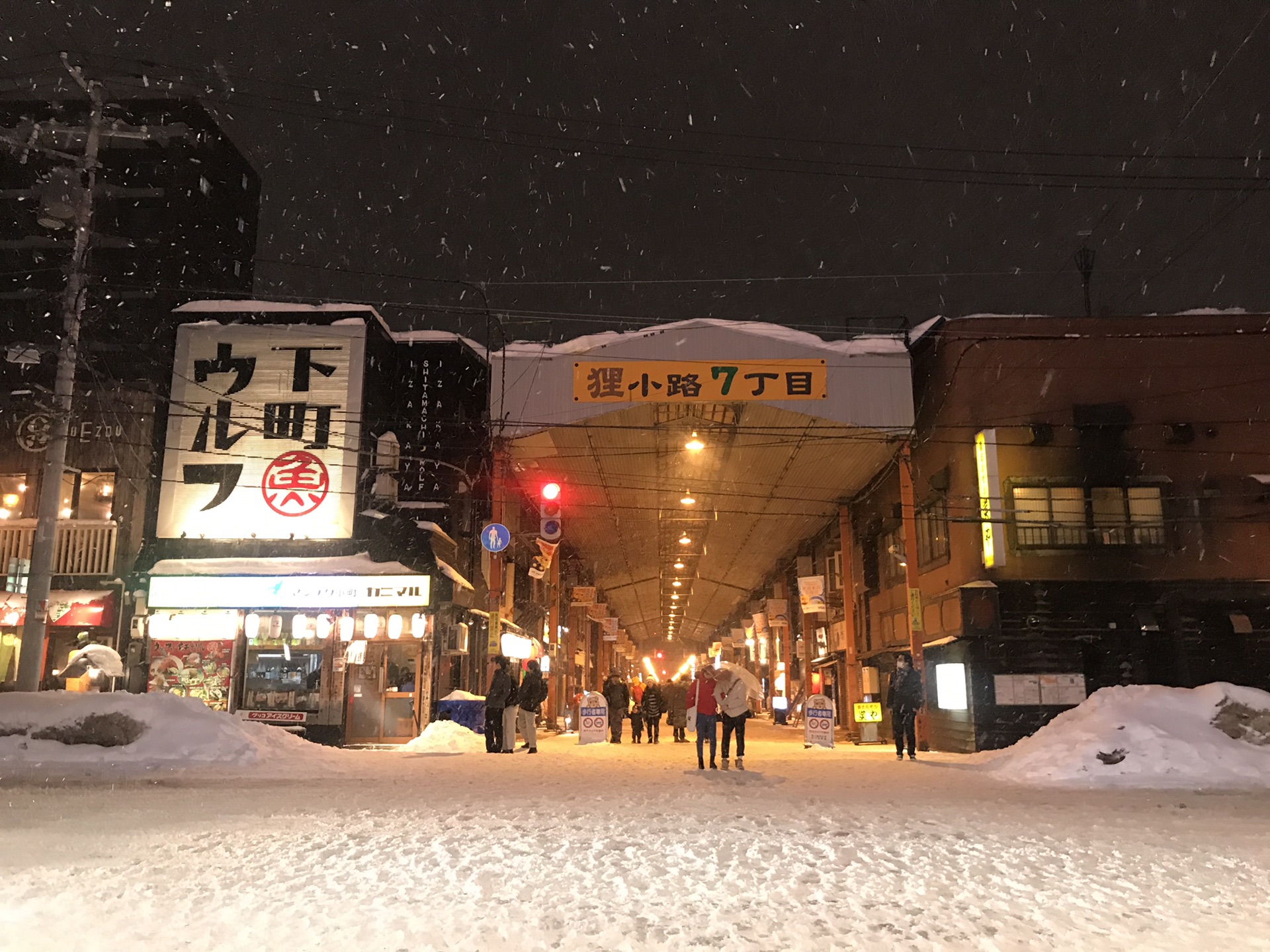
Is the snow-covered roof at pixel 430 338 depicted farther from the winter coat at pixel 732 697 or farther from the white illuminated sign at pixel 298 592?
the winter coat at pixel 732 697

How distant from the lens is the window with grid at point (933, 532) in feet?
85.7

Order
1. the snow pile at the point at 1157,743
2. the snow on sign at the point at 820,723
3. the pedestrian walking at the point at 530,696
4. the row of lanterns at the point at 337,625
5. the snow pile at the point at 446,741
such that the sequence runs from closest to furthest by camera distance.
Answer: the snow pile at the point at 1157,743 < the snow pile at the point at 446,741 < the pedestrian walking at the point at 530,696 < the snow on sign at the point at 820,723 < the row of lanterns at the point at 337,625

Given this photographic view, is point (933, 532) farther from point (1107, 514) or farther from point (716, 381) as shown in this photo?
point (716, 381)

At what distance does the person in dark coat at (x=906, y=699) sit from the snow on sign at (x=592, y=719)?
8.81 metres

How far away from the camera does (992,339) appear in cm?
2441

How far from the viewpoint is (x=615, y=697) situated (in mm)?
27219

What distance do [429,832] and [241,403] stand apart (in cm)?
1994

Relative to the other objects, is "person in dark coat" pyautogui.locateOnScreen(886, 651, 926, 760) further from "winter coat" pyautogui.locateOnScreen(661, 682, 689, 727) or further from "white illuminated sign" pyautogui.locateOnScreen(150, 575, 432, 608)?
"white illuminated sign" pyautogui.locateOnScreen(150, 575, 432, 608)

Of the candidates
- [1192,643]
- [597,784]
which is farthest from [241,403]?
[1192,643]

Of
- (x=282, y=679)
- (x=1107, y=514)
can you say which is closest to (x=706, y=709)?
(x=1107, y=514)

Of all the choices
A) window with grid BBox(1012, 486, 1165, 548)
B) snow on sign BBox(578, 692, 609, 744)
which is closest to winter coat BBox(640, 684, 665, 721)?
snow on sign BBox(578, 692, 609, 744)

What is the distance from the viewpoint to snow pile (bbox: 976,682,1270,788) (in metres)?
13.5

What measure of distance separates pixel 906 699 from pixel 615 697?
1038cm

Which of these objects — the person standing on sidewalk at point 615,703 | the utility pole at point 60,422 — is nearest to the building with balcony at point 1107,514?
the person standing on sidewalk at point 615,703
